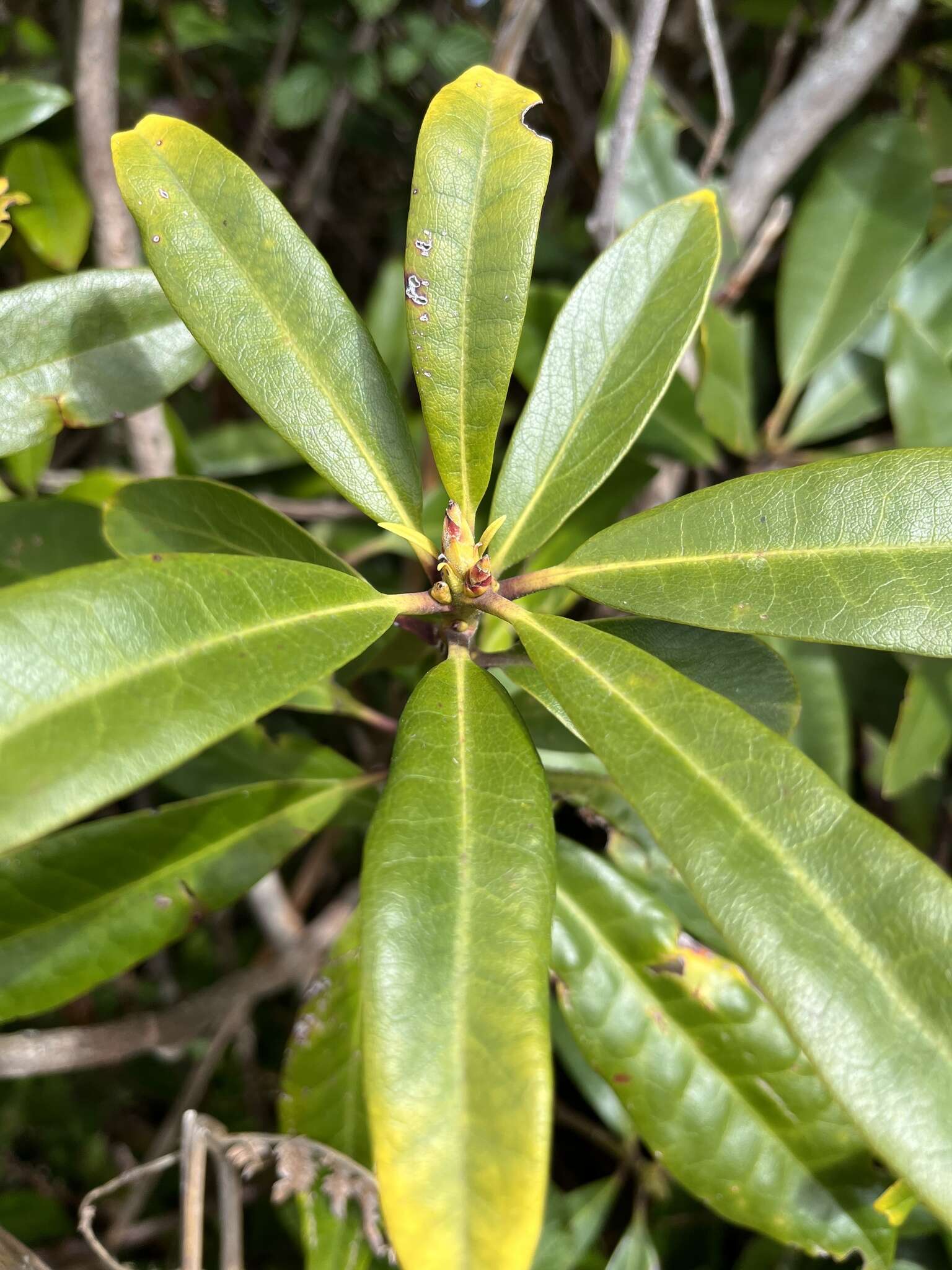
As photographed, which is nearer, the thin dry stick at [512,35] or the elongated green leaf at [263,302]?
the elongated green leaf at [263,302]

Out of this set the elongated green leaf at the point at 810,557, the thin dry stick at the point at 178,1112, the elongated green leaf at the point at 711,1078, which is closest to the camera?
the elongated green leaf at the point at 810,557

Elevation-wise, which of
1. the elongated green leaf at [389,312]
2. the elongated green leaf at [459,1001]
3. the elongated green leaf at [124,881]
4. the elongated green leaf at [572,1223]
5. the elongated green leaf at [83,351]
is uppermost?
the elongated green leaf at [389,312]

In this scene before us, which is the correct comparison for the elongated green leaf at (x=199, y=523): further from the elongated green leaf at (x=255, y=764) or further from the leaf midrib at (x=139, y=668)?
the elongated green leaf at (x=255, y=764)

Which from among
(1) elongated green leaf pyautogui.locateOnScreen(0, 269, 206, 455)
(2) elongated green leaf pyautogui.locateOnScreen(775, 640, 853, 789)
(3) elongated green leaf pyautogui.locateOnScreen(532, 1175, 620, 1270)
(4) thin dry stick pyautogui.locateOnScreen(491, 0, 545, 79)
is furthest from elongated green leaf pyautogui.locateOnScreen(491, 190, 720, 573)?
(3) elongated green leaf pyautogui.locateOnScreen(532, 1175, 620, 1270)

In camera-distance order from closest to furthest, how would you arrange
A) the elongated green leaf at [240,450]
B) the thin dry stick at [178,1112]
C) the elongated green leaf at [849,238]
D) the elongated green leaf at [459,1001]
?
the elongated green leaf at [459,1001] → the thin dry stick at [178,1112] → the elongated green leaf at [849,238] → the elongated green leaf at [240,450]

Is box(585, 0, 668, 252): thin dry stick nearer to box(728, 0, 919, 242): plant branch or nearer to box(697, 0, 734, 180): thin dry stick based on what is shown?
box(697, 0, 734, 180): thin dry stick

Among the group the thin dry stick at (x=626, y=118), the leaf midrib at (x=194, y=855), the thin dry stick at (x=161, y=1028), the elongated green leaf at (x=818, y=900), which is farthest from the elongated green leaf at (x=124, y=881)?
the thin dry stick at (x=626, y=118)

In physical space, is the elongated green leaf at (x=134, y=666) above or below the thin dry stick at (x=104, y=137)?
below
